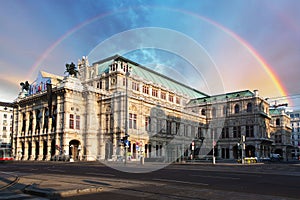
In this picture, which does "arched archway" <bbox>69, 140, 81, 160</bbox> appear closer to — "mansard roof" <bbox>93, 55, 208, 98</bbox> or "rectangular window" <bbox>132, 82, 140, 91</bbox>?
"rectangular window" <bbox>132, 82, 140, 91</bbox>

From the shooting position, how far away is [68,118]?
62.6 metres

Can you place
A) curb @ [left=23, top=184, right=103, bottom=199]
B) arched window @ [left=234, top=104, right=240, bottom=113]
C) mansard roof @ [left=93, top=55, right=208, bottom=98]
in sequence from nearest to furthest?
curb @ [left=23, top=184, right=103, bottom=199], mansard roof @ [left=93, top=55, right=208, bottom=98], arched window @ [left=234, top=104, right=240, bottom=113]

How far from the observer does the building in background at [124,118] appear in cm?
6328

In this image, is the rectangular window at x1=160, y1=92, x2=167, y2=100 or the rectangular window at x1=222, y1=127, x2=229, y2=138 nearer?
the rectangular window at x1=160, y1=92, x2=167, y2=100

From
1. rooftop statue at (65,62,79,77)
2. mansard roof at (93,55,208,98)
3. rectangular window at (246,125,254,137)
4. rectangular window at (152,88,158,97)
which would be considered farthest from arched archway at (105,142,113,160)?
rectangular window at (246,125,254,137)

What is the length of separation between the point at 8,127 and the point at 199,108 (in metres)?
88.3

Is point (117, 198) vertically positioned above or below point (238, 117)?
below

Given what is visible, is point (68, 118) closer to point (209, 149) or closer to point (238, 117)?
point (209, 149)

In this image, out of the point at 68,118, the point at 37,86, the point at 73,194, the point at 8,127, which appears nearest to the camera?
the point at 73,194

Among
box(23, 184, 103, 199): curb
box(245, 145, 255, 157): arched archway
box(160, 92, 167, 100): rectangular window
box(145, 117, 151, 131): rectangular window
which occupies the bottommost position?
box(245, 145, 255, 157): arched archway

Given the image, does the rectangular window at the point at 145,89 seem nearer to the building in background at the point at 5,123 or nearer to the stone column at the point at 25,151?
the stone column at the point at 25,151

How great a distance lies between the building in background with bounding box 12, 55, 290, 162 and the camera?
63.3m

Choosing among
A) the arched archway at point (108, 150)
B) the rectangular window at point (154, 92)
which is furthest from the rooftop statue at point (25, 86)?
→ the rectangular window at point (154, 92)

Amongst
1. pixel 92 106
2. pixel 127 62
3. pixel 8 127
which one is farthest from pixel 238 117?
pixel 8 127
